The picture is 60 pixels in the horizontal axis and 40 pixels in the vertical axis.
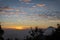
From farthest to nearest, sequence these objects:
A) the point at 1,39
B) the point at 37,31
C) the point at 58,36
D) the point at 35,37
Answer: the point at 58,36
the point at 1,39
the point at 37,31
the point at 35,37

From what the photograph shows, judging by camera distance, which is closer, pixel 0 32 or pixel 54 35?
pixel 0 32

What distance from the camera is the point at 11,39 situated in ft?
126

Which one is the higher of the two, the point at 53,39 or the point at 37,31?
the point at 37,31

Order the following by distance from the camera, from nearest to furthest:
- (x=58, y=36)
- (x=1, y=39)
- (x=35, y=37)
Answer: (x=35, y=37)
(x=1, y=39)
(x=58, y=36)

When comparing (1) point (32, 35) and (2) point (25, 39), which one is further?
(2) point (25, 39)

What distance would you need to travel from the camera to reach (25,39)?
34.7 meters

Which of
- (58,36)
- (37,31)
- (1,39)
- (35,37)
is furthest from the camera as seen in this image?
(58,36)

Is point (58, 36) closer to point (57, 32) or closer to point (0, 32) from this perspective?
point (57, 32)

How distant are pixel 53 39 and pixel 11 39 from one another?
8.84m

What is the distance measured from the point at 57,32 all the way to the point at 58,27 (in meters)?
1.25

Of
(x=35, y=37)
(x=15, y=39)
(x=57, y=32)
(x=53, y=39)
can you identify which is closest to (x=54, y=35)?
(x=57, y=32)

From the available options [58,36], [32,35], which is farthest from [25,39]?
[58,36]

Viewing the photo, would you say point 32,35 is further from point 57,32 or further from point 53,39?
point 57,32

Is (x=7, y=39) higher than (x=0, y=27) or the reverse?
the reverse
